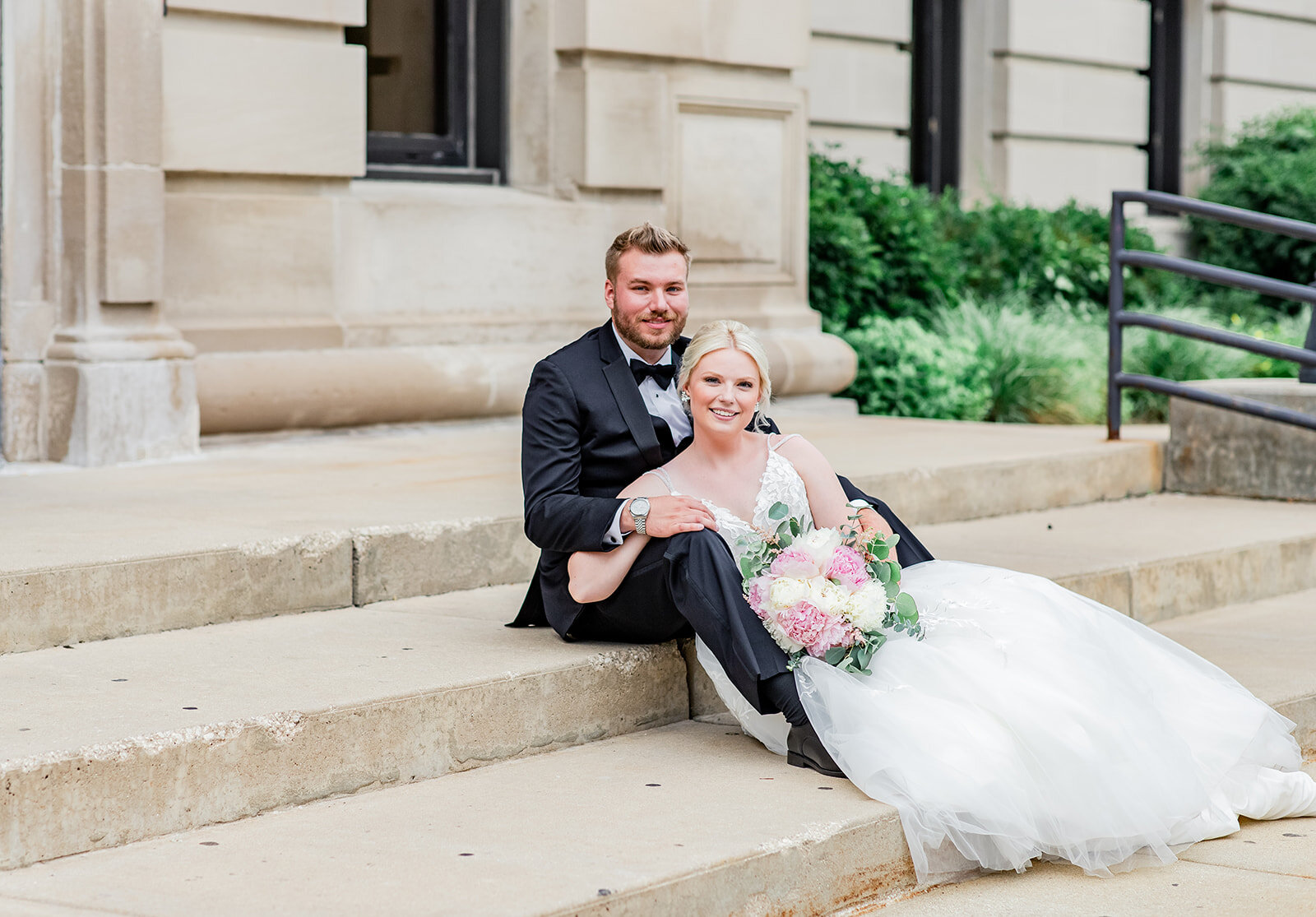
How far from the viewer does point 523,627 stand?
5.14 meters

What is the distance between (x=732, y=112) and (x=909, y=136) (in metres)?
5.27

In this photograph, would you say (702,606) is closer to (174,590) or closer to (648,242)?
(648,242)

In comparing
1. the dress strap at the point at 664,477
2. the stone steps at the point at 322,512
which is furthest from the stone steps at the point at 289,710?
the dress strap at the point at 664,477

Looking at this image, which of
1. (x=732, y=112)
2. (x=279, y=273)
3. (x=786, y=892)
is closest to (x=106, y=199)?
(x=279, y=273)

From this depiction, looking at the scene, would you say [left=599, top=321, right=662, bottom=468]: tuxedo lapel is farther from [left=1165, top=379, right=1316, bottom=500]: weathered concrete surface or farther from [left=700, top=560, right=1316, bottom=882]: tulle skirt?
[left=1165, top=379, right=1316, bottom=500]: weathered concrete surface

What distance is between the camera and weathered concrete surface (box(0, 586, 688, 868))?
3650 mm

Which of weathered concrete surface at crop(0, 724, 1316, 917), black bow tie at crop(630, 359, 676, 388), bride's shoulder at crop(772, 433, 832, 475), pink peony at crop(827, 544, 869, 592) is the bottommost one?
weathered concrete surface at crop(0, 724, 1316, 917)

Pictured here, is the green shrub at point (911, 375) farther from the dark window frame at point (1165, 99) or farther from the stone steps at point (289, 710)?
the dark window frame at point (1165, 99)

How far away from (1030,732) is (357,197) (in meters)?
4.85

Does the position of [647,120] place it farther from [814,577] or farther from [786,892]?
[786,892]

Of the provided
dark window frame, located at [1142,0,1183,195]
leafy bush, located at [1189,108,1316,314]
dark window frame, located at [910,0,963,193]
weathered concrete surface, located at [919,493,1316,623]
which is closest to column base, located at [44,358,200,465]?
weathered concrete surface, located at [919,493,1316,623]

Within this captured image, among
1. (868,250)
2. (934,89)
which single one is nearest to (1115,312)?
(868,250)

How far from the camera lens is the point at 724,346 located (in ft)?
15.2

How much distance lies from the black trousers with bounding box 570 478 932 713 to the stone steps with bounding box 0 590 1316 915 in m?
0.25
